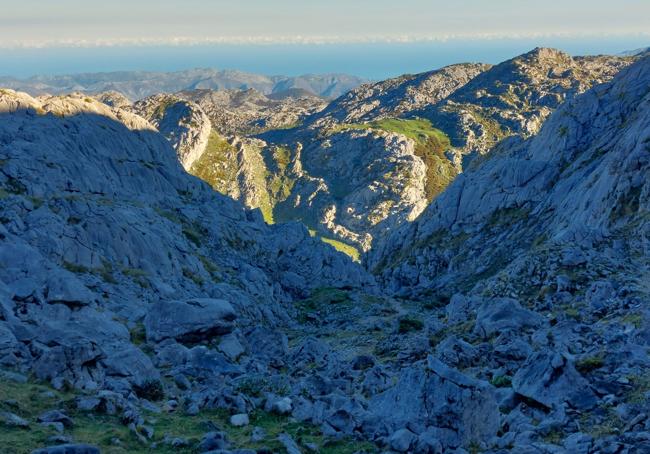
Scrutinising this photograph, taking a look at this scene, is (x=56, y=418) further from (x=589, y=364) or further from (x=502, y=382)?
(x=589, y=364)

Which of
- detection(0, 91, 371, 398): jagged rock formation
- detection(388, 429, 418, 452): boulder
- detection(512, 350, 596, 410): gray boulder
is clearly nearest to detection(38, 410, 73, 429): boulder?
detection(0, 91, 371, 398): jagged rock formation

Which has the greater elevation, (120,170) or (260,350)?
(120,170)

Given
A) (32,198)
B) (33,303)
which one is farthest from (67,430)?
(32,198)

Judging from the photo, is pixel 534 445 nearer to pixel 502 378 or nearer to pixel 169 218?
pixel 502 378

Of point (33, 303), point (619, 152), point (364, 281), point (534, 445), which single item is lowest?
point (364, 281)

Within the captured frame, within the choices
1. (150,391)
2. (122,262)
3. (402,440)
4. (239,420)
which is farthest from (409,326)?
(402,440)

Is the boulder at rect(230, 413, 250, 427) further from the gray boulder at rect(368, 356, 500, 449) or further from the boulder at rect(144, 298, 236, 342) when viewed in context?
the boulder at rect(144, 298, 236, 342)
